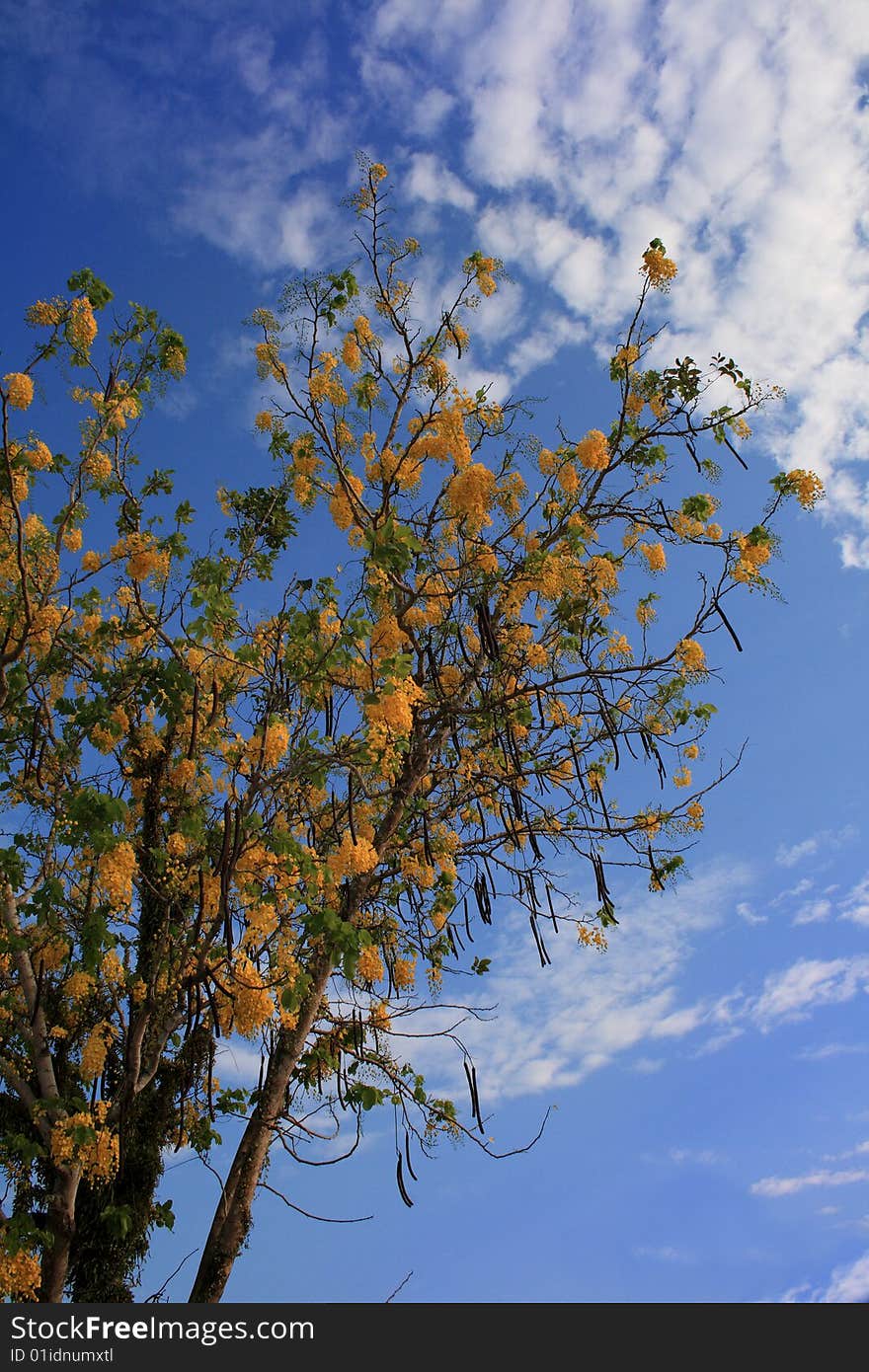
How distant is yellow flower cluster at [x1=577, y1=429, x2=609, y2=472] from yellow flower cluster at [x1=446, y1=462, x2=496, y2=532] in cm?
80

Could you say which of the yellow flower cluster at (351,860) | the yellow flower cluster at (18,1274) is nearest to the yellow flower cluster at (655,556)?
the yellow flower cluster at (351,860)

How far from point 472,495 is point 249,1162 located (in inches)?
211

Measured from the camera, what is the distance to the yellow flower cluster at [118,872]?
5.91m

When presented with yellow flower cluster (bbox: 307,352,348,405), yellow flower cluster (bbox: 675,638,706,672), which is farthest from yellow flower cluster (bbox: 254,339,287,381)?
yellow flower cluster (bbox: 675,638,706,672)

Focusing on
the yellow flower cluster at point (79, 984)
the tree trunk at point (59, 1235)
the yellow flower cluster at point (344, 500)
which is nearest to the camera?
the tree trunk at point (59, 1235)

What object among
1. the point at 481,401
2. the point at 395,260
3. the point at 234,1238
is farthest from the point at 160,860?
the point at 395,260

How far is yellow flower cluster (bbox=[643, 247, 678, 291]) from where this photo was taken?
7.99 metres

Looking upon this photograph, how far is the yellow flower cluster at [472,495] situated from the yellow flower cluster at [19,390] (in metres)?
3.31

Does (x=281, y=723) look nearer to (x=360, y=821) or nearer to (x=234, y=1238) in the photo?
(x=360, y=821)

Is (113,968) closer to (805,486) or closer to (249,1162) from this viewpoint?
(249,1162)

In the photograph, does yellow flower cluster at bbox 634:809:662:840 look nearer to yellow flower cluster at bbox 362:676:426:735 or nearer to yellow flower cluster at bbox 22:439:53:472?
yellow flower cluster at bbox 362:676:426:735

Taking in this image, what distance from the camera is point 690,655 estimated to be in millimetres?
8227

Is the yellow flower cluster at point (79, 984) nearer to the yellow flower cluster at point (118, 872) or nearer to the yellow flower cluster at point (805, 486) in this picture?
the yellow flower cluster at point (118, 872)

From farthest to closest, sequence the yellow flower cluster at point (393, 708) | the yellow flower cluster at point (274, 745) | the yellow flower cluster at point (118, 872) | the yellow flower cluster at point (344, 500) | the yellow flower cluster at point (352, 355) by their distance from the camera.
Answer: the yellow flower cluster at point (352, 355) → the yellow flower cluster at point (344, 500) → the yellow flower cluster at point (274, 745) → the yellow flower cluster at point (393, 708) → the yellow flower cluster at point (118, 872)
